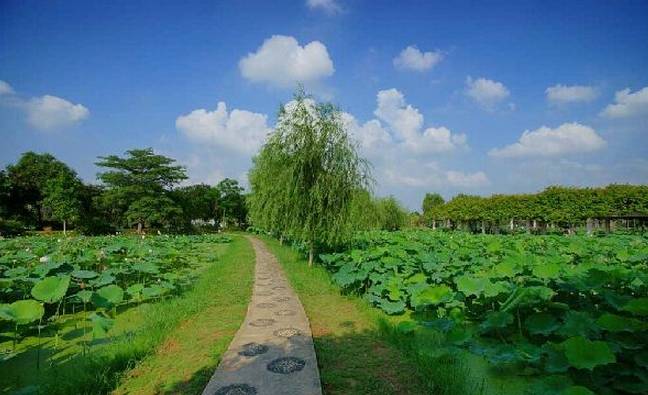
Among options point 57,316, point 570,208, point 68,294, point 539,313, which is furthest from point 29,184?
point 570,208

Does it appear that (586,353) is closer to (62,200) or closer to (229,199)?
(62,200)

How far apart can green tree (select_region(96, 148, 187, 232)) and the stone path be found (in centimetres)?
3574

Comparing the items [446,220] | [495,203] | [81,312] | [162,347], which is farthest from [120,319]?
[446,220]

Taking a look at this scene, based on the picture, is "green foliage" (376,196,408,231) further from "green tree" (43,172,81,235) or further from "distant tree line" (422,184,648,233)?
"green tree" (43,172,81,235)

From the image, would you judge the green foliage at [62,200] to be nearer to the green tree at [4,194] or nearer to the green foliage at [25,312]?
the green tree at [4,194]

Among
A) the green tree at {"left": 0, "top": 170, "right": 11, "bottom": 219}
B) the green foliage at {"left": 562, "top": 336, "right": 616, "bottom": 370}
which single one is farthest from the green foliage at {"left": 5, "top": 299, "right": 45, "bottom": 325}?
the green tree at {"left": 0, "top": 170, "right": 11, "bottom": 219}

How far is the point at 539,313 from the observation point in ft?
13.5

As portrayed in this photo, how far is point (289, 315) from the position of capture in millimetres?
5926

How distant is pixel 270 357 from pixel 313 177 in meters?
7.40

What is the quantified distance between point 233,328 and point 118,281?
4.81 metres

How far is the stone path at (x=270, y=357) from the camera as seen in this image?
325 centimetres

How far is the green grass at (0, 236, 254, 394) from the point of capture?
3.51 meters

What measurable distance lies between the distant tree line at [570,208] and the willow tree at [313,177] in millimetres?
25154

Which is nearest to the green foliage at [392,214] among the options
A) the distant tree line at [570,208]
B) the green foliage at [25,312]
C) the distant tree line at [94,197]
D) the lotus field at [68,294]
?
the distant tree line at [570,208]
